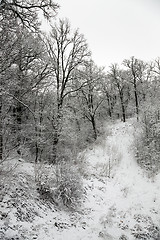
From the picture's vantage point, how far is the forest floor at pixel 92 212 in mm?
4047

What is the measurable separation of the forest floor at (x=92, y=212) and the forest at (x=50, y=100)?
0.55m

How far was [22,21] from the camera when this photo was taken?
4.74 meters

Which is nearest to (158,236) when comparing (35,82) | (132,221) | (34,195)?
(132,221)

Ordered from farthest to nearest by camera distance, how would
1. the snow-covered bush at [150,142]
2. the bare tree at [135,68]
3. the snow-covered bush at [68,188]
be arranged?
the bare tree at [135,68], the snow-covered bush at [150,142], the snow-covered bush at [68,188]

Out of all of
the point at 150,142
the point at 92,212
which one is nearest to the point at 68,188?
the point at 92,212

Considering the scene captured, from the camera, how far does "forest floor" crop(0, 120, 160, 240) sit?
13.3 ft

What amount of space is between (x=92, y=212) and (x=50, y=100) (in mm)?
10390

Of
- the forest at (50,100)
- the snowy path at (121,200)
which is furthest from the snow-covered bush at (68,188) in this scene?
the snowy path at (121,200)

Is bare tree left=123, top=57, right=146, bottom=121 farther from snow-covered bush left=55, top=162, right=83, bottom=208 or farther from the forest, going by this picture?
snow-covered bush left=55, top=162, right=83, bottom=208

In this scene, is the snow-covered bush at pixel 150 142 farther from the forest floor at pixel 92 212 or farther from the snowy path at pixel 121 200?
the forest floor at pixel 92 212

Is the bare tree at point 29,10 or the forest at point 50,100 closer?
the bare tree at point 29,10

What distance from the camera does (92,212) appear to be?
624cm

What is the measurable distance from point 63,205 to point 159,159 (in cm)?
905

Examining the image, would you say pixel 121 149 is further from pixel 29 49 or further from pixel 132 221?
pixel 29 49
